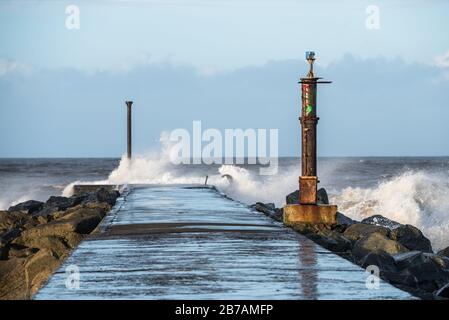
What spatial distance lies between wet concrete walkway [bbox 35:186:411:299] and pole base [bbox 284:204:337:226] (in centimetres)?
68

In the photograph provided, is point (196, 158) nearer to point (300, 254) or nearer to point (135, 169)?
point (135, 169)

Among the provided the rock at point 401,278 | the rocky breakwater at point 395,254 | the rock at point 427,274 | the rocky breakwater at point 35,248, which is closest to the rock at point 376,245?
the rocky breakwater at point 395,254

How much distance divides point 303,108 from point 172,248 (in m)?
4.12

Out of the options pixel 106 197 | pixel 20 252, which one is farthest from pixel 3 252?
pixel 106 197

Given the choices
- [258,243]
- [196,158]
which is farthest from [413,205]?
[196,158]

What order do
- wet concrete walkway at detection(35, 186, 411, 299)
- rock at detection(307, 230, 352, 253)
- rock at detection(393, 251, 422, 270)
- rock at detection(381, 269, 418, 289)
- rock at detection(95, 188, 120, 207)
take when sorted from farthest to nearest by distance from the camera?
1. rock at detection(95, 188, 120, 207)
2. rock at detection(307, 230, 352, 253)
3. rock at detection(393, 251, 422, 270)
4. rock at detection(381, 269, 418, 289)
5. wet concrete walkway at detection(35, 186, 411, 299)

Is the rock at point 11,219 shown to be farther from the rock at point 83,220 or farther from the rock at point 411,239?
the rock at point 411,239

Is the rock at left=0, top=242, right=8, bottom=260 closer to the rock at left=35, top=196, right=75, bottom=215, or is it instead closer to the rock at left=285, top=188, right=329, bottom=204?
the rock at left=35, top=196, right=75, bottom=215

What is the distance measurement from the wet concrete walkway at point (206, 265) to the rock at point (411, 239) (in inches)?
88.1

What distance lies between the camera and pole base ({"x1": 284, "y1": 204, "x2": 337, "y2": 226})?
41.0ft

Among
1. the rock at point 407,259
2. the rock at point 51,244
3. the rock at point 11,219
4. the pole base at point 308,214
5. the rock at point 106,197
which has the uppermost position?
the pole base at point 308,214

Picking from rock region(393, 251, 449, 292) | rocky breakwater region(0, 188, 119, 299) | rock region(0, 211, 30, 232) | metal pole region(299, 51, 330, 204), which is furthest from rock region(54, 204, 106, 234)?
rock region(393, 251, 449, 292)

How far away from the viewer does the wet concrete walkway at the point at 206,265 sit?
6.20 meters
